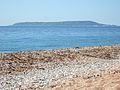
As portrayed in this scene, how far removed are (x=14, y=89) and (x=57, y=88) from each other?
212 cm

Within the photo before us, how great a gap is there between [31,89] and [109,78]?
3.27 metres

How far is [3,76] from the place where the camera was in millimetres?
18328

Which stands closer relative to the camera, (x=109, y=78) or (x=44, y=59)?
(x=109, y=78)

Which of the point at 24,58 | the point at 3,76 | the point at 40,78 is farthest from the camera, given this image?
the point at 24,58

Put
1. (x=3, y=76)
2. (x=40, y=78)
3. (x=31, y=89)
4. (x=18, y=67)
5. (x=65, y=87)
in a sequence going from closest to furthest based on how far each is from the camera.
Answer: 1. (x=65, y=87)
2. (x=31, y=89)
3. (x=40, y=78)
4. (x=3, y=76)
5. (x=18, y=67)

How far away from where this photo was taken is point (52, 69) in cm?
2116

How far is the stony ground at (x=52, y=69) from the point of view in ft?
48.7

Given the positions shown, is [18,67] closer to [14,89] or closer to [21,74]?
[21,74]

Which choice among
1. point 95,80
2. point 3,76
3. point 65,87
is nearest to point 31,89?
point 65,87

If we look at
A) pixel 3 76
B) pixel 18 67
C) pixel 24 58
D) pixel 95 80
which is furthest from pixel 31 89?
pixel 24 58

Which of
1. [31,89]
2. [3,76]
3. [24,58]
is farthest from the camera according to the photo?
[24,58]

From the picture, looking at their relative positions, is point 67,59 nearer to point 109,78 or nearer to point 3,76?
point 3,76

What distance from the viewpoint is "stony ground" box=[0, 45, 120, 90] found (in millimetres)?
14844

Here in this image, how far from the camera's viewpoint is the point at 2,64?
21.7m
